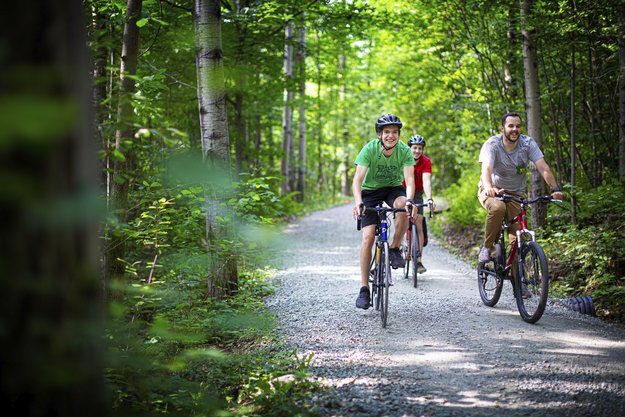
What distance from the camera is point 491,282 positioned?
6887 mm

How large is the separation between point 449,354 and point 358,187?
2229mm

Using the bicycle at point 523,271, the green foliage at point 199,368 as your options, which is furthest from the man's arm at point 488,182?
the green foliage at point 199,368

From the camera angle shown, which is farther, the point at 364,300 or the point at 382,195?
the point at 382,195

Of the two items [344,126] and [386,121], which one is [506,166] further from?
[344,126]

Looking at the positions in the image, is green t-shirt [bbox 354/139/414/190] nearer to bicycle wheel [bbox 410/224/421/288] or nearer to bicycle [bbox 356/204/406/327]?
bicycle [bbox 356/204/406/327]

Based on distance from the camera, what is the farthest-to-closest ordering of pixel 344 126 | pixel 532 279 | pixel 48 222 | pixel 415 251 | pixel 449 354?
pixel 344 126, pixel 415 251, pixel 532 279, pixel 449 354, pixel 48 222

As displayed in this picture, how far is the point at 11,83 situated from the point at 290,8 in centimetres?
885

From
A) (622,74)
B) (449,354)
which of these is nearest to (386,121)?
(449,354)

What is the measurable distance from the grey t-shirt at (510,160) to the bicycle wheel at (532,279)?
928 mm

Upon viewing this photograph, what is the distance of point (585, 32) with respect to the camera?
862 cm

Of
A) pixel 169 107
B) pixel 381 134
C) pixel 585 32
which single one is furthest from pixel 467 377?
pixel 169 107

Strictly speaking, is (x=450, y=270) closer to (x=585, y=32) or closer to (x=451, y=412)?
(x=585, y=32)

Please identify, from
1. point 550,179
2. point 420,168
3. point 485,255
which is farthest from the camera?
point 420,168

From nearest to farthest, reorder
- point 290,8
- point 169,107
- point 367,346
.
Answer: point 367,346 < point 290,8 < point 169,107
